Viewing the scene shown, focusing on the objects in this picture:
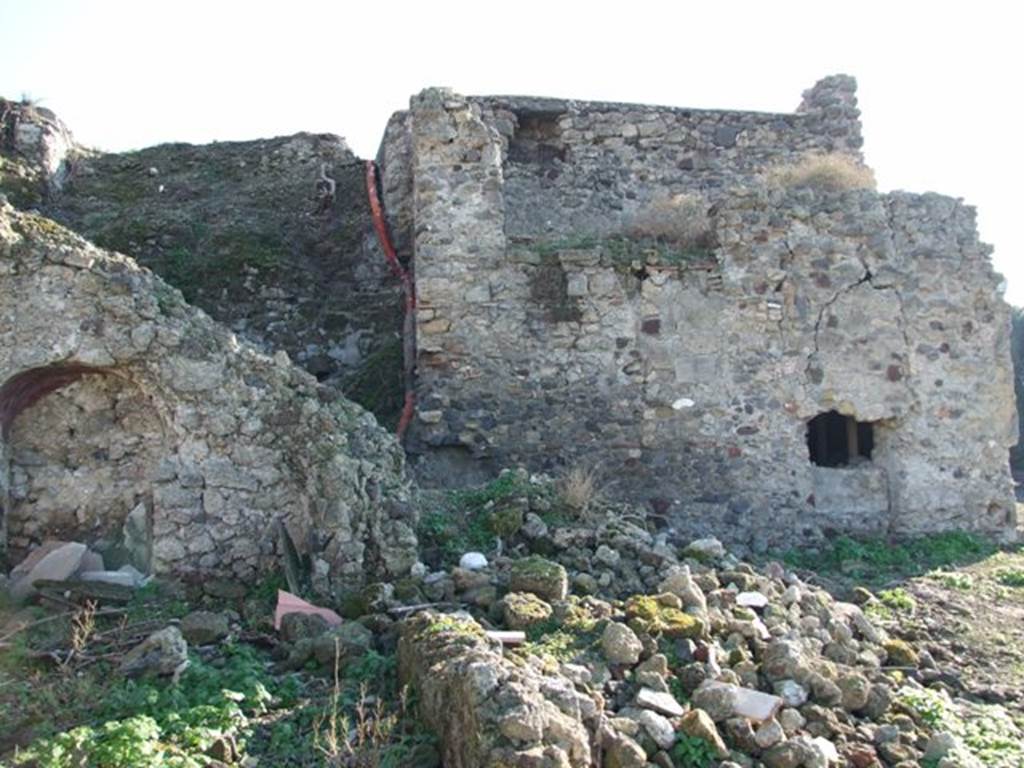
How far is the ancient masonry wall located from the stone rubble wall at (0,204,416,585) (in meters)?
2.09

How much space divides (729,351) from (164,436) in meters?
4.93

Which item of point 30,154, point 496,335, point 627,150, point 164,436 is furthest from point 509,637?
point 30,154

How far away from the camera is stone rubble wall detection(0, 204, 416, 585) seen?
6.86m

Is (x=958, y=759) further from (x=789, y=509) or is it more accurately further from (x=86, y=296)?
(x=86, y=296)

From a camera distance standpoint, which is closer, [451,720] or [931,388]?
[451,720]

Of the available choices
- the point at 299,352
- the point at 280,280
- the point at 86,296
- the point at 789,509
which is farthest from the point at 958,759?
the point at 280,280

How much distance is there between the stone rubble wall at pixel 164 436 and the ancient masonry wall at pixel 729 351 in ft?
6.85

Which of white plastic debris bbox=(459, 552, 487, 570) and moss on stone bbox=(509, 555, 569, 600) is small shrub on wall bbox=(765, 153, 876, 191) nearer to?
white plastic debris bbox=(459, 552, 487, 570)

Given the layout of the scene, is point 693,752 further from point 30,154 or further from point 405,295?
point 30,154

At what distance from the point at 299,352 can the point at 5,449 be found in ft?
12.6

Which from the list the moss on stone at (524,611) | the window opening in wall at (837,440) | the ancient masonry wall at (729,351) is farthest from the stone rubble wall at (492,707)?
the window opening in wall at (837,440)

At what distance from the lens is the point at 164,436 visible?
7.19 metres

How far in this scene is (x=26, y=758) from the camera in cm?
461

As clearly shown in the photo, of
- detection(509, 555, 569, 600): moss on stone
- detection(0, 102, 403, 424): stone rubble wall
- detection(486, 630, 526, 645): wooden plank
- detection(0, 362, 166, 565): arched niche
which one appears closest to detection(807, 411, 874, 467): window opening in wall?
detection(0, 102, 403, 424): stone rubble wall
